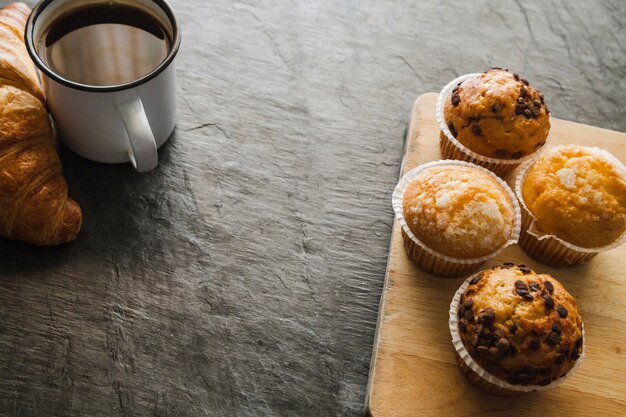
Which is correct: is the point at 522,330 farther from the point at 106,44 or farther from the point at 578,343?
the point at 106,44

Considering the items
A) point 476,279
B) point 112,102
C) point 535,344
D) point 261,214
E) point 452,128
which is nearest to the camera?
point 535,344

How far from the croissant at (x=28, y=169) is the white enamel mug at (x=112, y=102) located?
0.07m

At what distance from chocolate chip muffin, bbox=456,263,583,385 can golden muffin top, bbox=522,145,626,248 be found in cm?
18

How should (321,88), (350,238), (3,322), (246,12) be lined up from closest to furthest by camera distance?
(3,322)
(350,238)
(321,88)
(246,12)

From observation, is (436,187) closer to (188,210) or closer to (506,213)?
(506,213)

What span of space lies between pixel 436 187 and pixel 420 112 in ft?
1.36

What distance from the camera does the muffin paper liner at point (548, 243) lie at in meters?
1.75

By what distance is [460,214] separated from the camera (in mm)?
1674

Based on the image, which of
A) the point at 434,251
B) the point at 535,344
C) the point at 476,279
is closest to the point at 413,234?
the point at 434,251

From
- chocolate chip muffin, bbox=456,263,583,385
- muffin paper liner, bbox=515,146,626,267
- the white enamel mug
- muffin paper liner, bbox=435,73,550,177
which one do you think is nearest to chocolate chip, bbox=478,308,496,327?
chocolate chip muffin, bbox=456,263,583,385

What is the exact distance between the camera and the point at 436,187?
5.65 ft

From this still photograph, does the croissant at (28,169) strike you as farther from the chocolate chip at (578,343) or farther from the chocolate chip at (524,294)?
the chocolate chip at (578,343)

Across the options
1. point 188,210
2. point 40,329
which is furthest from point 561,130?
point 40,329

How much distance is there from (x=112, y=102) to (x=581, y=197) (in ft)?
3.86
